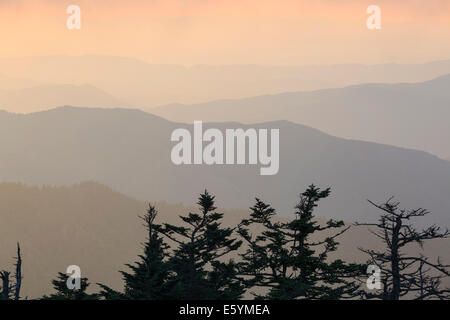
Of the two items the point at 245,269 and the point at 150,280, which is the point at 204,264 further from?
the point at 150,280

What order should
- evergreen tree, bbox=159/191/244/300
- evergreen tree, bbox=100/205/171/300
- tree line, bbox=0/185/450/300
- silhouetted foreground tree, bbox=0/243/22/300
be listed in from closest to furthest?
evergreen tree, bbox=100/205/171/300 → tree line, bbox=0/185/450/300 → evergreen tree, bbox=159/191/244/300 → silhouetted foreground tree, bbox=0/243/22/300

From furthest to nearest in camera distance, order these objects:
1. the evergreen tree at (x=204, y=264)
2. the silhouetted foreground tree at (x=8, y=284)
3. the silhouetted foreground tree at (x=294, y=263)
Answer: the silhouetted foreground tree at (x=294, y=263), the silhouetted foreground tree at (x=8, y=284), the evergreen tree at (x=204, y=264)

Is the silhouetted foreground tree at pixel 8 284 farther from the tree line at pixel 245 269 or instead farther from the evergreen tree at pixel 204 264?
the evergreen tree at pixel 204 264

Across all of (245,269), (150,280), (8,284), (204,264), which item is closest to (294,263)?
(245,269)

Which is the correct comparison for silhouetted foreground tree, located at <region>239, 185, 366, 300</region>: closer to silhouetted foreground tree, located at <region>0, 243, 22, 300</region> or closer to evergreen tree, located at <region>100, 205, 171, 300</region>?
evergreen tree, located at <region>100, 205, 171, 300</region>

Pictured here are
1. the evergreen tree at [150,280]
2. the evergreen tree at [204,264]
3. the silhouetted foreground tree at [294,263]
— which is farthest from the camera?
the silhouetted foreground tree at [294,263]

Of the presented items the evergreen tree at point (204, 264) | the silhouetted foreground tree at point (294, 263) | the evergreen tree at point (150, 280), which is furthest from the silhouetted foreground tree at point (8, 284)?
the silhouetted foreground tree at point (294, 263)

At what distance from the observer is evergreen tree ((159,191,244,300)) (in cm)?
2956

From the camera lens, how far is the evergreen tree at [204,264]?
29.6 m

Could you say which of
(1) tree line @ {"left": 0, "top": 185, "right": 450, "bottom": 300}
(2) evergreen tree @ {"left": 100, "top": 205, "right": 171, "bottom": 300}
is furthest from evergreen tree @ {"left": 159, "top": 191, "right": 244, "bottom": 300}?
(2) evergreen tree @ {"left": 100, "top": 205, "right": 171, "bottom": 300}

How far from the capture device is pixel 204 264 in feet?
117

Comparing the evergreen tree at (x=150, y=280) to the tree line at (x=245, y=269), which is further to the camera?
the tree line at (x=245, y=269)

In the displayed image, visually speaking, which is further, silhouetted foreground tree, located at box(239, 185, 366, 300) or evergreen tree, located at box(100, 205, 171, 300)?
silhouetted foreground tree, located at box(239, 185, 366, 300)
